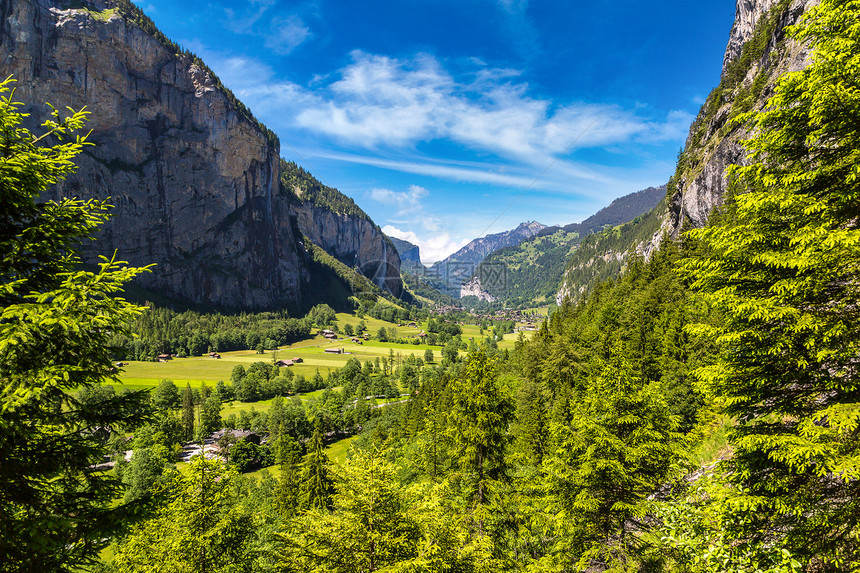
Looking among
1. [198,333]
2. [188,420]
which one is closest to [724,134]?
[188,420]

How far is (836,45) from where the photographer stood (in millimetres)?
6957

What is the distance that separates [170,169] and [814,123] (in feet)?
748

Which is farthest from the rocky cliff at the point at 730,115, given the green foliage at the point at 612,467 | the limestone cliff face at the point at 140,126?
the limestone cliff face at the point at 140,126

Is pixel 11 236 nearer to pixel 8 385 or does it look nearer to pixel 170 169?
pixel 8 385

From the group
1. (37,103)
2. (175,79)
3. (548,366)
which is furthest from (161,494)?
(175,79)

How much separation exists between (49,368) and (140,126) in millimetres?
224817

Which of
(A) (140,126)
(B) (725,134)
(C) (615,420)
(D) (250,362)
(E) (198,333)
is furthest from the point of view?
(A) (140,126)

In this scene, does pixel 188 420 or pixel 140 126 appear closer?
pixel 188 420

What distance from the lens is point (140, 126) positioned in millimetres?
171750

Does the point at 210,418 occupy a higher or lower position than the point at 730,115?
lower

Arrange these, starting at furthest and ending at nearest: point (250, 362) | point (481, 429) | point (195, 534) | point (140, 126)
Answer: point (140, 126), point (250, 362), point (481, 429), point (195, 534)

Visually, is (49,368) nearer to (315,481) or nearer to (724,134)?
(315,481)

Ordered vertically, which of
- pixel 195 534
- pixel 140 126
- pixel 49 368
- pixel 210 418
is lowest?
pixel 210 418

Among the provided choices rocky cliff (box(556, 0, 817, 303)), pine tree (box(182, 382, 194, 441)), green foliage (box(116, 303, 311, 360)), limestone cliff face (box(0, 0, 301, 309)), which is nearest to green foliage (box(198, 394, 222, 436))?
pine tree (box(182, 382, 194, 441))
